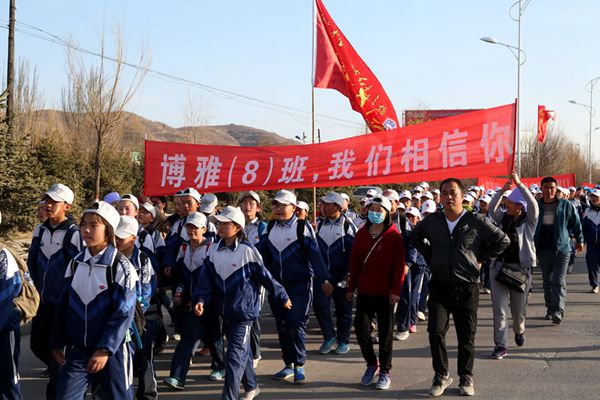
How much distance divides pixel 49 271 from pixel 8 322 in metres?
1.59

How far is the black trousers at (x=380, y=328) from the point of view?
6594mm

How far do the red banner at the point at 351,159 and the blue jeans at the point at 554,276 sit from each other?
96.3 inches

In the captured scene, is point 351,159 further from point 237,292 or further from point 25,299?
point 25,299

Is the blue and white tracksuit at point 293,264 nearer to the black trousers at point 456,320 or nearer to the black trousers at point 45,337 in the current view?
the black trousers at point 456,320

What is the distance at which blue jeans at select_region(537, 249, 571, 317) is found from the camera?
9.51m

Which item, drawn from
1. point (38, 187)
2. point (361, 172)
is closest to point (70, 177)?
point (38, 187)

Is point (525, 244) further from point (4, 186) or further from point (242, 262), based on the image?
point (4, 186)

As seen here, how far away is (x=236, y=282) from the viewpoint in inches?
235

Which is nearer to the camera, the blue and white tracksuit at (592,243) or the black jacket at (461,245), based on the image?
the black jacket at (461,245)

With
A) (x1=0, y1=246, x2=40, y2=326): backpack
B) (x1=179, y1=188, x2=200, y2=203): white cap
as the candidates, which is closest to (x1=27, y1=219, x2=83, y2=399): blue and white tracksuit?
(x1=0, y1=246, x2=40, y2=326): backpack

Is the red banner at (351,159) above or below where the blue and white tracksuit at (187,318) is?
above

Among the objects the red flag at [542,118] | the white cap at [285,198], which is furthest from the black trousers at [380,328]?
the red flag at [542,118]

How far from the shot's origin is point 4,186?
11.1m

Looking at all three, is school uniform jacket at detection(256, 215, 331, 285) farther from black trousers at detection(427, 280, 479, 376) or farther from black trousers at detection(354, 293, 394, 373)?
black trousers at detection(427, 280, 479, 376)
